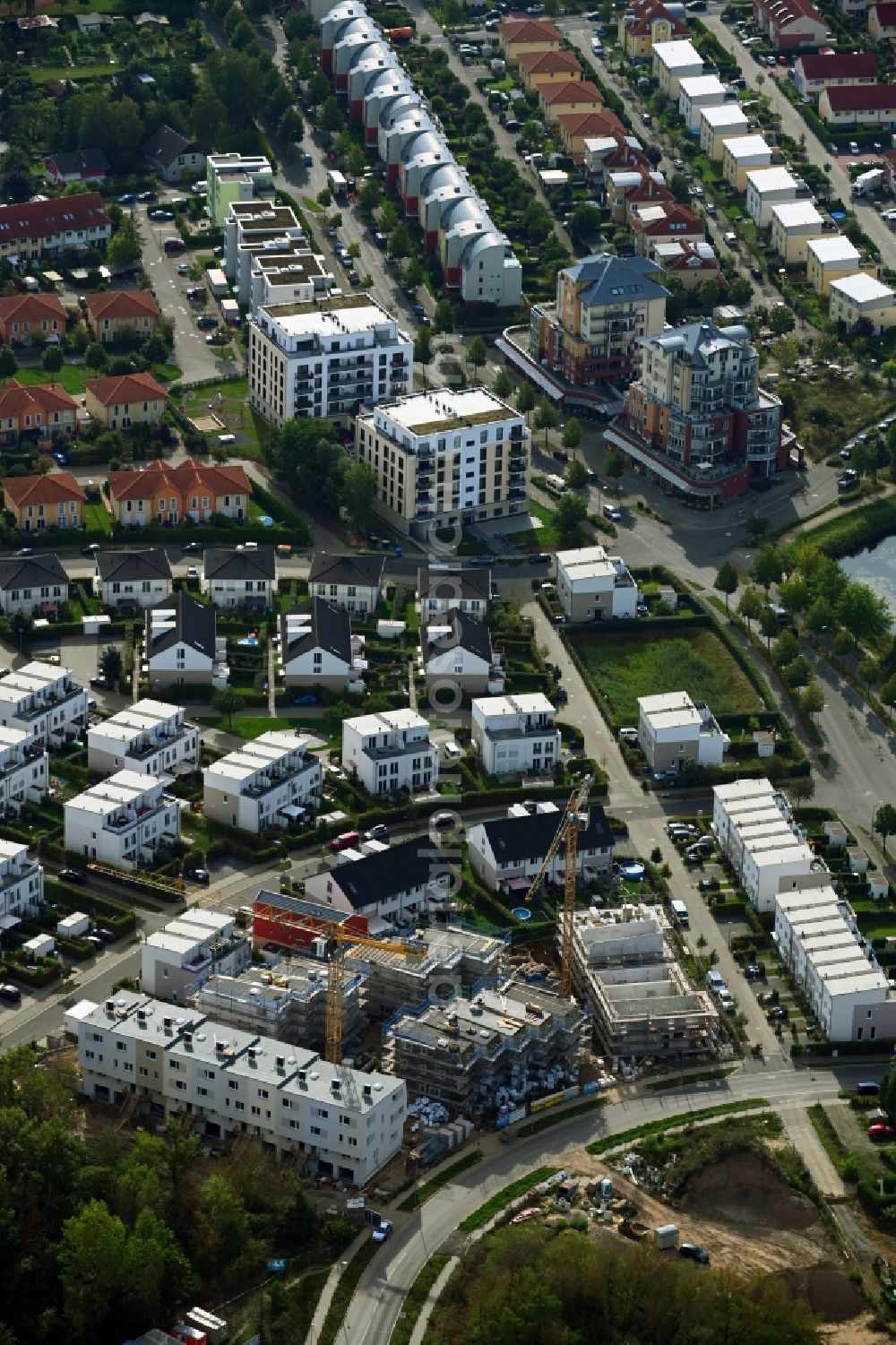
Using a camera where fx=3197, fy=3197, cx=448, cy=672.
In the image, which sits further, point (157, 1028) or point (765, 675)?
point (765, 675)

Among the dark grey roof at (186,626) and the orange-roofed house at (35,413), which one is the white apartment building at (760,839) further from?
the orange-roofed house at (35,413)

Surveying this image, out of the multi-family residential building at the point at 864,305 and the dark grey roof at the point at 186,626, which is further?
the multi-family residential building at the point at 864,305

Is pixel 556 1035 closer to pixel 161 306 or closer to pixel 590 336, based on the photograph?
pixel 590 336

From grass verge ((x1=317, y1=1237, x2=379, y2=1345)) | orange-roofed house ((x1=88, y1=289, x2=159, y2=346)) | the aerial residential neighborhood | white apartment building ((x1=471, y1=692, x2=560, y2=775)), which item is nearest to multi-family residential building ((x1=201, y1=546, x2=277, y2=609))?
the aerial residential neighborhood

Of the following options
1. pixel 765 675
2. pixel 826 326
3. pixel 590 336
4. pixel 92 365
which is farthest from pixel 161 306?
pixel 765 675

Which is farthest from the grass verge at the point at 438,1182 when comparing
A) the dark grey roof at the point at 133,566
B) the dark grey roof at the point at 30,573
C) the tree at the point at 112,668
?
the dark grey roof at the point at 30,573

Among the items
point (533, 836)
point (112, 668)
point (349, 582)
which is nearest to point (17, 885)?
point (112, 668)

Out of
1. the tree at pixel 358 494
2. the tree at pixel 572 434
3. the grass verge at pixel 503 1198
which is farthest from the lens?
the tree at pixel 572 434
